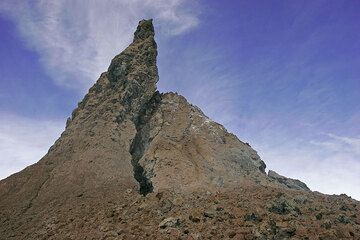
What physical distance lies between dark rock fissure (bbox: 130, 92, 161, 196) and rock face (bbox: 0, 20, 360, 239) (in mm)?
123

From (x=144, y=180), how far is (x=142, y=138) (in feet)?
25.4

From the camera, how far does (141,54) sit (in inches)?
1859

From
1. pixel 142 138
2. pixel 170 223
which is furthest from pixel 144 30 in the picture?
pixel 170 223

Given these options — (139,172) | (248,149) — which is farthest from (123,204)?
(248,149)

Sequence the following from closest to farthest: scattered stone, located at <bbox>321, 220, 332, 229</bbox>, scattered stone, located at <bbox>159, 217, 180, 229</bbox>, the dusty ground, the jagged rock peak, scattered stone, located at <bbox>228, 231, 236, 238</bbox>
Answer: scattered stone, located at <bbox>228, 231, 236, 238</bbox> < the dusty ground < scattered stone, located at <bbox>159, 217, 180, 229</bbox> < scattered stone, located at <bbox>321, 220, 332, 229</bbox> < the jagged rock peak

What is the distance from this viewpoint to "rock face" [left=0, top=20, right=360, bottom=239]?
78.9 ft

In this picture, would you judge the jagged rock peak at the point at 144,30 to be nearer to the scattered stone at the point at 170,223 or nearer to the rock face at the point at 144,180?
the rock face at the point at 144,180

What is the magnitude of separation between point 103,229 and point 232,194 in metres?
10.7

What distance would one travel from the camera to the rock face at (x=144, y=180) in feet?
78.9

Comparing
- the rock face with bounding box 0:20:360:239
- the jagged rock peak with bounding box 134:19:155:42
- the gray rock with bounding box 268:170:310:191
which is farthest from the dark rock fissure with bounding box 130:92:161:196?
the gray rock with bounding box 268:170:310:191

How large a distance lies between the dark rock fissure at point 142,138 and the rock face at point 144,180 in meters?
0.12

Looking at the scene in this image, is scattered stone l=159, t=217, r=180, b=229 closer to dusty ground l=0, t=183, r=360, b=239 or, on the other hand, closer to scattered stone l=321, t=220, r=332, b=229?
dusty ground l=0, t=183, r=360, b=239

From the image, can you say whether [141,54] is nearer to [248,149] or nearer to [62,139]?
[62,139]

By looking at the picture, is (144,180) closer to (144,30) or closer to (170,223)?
(170,223)
